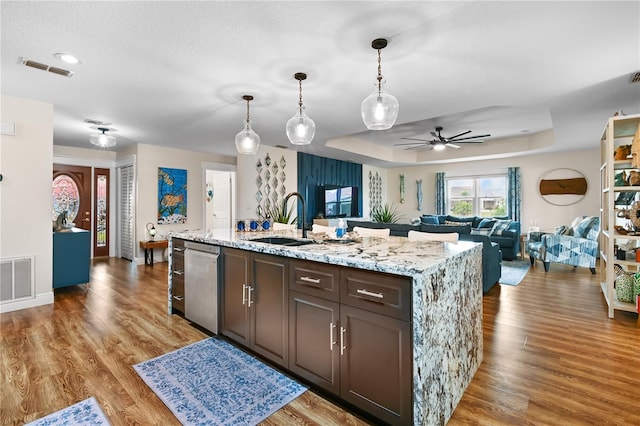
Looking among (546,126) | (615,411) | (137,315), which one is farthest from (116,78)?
(546,126)

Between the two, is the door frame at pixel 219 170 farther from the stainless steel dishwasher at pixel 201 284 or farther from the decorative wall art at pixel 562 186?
the decorative wall art at pixel 562 186

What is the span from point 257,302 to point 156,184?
200 inches

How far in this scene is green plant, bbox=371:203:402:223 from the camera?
28.3ft

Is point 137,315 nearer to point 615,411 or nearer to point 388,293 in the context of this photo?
point 388,293

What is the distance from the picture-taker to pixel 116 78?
118 inches

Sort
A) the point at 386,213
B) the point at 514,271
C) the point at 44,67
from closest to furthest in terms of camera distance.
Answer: the point at 44,67, the point at 514,271, the point at 386,213

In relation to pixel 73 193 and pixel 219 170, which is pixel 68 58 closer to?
pixel 219 170

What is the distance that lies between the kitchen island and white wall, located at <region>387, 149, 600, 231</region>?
6495 mm

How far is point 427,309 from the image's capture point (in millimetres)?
1515

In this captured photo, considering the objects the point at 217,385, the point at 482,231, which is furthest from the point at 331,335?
the point at 482,231

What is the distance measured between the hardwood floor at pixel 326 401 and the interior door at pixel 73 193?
3075 mm

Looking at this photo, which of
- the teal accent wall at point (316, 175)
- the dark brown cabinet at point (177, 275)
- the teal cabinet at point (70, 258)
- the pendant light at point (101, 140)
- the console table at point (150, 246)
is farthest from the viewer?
the teal accent wall at point (316, 175)

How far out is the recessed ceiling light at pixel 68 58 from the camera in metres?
2.52

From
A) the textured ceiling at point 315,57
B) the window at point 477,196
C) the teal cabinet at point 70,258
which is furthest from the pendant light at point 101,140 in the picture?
the window at point 477,196
